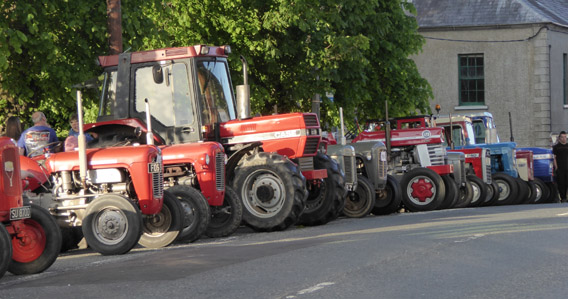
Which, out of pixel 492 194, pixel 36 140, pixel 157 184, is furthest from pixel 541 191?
pixel 157 184

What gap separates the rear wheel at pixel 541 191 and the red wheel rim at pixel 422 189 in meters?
8.34

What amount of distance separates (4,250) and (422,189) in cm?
1495

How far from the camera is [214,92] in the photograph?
58.6ft

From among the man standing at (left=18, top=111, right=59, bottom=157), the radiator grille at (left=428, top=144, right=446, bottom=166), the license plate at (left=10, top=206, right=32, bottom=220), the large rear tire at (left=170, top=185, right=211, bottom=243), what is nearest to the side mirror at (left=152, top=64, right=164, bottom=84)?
the man standing at (left=18, top=111, right=59, bottom=157)

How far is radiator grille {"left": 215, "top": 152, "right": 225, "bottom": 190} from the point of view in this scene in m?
16.2

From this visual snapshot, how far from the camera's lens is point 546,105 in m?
46.2

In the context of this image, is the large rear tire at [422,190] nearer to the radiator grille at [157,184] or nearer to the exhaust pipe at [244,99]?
the exhaust pipe at [244,99]

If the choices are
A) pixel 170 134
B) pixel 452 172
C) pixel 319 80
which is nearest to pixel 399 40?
pixel 319 80

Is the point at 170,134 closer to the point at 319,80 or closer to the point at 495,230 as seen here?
the point at 495,230

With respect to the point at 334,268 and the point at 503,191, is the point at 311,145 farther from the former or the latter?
the point at 503,191

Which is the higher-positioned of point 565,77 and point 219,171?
point 565,77

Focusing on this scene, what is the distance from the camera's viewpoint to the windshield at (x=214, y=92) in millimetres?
17625

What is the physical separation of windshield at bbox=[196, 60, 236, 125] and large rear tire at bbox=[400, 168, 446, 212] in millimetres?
7448

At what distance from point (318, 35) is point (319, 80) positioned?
1.15 meters
